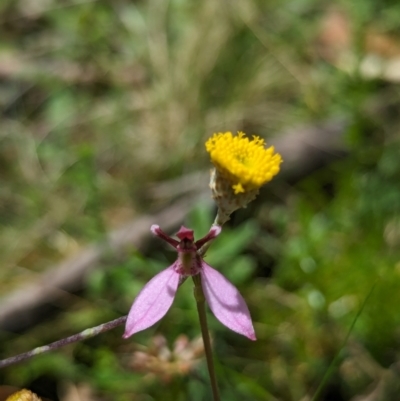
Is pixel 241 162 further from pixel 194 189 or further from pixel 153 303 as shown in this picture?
pixel 194 189

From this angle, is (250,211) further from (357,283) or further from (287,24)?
(287,24)

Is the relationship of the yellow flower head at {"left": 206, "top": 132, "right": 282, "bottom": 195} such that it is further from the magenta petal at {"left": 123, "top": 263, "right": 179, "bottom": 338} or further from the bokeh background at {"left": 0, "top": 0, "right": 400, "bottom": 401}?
the bokeh background at {"left": 0, "top": 0, "right": 400, "bottom": 401}

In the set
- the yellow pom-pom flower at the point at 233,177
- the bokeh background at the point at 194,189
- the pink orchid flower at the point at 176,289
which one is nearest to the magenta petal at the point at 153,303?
the pink orchid flower at the point at 176,289

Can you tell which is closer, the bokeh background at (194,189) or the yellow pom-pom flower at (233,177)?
the yellow pom-pom flower at (233,177)

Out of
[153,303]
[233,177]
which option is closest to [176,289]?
[153,303]

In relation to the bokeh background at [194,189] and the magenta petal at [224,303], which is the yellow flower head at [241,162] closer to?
the magenta petal at [224,303]

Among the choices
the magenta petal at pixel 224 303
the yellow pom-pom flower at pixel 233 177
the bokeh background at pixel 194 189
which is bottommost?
the bokeh background at pixel 194 189
